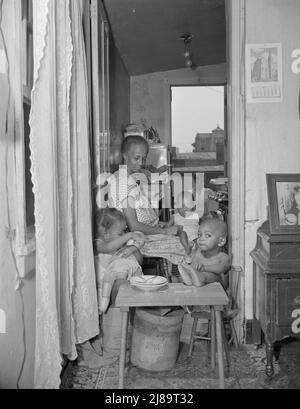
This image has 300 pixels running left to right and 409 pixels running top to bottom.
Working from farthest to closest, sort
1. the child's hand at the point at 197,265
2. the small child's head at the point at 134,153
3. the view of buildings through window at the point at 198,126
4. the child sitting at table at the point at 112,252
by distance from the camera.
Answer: the view of buildings through window at the point at 198,126 < the small child's head at the point at 134,153 < the child sitting at table at the point at 112,252 < the child's hand at the point at 197,265

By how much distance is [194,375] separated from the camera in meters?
2.73

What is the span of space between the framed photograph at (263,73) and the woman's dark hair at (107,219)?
4.11ft

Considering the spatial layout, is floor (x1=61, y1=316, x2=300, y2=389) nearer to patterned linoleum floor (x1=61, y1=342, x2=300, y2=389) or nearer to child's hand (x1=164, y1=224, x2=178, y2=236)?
patterned linoleum floor (x1=61, y1=342, x2=300, y2=389)

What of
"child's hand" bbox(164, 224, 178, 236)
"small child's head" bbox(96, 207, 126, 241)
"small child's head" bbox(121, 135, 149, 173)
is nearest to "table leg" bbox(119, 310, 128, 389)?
"small child's head" bbox(96, 207, 126, 241)

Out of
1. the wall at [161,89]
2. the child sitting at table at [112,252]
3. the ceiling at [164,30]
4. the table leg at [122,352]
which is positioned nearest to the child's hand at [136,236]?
the child sitting at table at [112,252]

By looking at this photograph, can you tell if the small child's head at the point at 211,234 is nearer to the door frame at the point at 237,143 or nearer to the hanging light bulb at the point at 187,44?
the door frame at the point at 237,143

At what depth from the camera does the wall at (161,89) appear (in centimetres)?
695

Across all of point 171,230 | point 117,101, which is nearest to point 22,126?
point 171,230

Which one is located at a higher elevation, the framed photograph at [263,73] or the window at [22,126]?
the framed photograph at [263,73]

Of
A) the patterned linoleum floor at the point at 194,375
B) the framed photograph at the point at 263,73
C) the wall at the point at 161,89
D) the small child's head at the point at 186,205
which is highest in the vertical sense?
the wall at the point at 161,89

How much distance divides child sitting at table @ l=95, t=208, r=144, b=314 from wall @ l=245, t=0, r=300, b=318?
81 cm

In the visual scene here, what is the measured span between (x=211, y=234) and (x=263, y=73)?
1210mm

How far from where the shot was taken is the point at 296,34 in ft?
10.2
